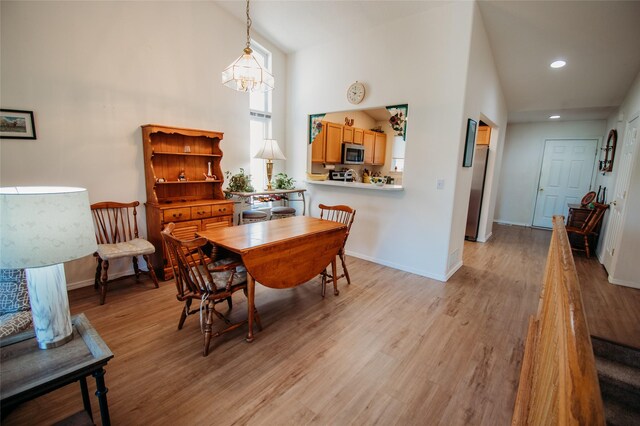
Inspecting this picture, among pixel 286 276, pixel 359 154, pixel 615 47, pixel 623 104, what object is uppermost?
pixel 615 47

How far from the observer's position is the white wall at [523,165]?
6.44 meters

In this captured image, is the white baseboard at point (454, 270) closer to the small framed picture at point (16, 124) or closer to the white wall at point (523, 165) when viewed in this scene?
the white wall at point (523, 165)

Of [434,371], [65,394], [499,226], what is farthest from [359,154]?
[65,394]

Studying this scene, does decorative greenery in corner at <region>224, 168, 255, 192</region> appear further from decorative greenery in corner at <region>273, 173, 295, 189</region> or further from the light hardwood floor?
the light hardwood floor

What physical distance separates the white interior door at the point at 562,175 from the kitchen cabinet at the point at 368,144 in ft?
13.0

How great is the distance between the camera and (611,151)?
4668mm

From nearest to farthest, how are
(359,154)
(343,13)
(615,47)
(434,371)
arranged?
1. (434,371)
2. (615,47)
3. (343,13)
4. (359,154)

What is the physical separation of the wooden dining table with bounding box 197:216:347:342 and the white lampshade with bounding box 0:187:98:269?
0.98m

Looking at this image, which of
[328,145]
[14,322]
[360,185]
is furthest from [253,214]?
[14,322]

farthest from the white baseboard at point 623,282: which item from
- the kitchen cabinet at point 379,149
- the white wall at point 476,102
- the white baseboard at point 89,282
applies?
the white baseboard at point 89,282

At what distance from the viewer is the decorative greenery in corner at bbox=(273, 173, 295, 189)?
4.53m

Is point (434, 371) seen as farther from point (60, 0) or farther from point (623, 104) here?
point (623, 104)

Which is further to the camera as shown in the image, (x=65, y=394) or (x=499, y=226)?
(x=499, y=226)

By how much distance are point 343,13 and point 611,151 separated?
487cm
